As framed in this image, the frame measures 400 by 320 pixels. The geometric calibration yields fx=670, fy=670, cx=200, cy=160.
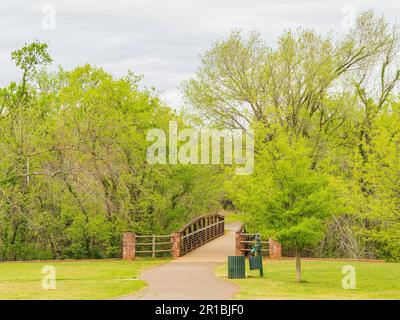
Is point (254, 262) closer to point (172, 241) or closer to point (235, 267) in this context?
point (235, 267)

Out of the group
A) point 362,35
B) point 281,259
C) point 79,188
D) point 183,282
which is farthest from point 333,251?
point 183,282

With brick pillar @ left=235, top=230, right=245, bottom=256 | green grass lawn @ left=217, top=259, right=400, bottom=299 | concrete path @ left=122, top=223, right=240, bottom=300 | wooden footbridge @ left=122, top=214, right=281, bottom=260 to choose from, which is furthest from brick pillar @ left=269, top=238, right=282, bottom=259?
green grass lawn @ left=217, top=259, right=400, bottom=299

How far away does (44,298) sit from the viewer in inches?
614

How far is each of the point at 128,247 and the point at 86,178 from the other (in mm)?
3459

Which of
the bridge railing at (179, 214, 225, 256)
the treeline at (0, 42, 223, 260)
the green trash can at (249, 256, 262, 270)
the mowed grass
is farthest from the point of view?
the bridge railing at (179, 214, 225, 256)

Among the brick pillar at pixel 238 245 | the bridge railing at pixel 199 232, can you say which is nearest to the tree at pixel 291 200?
the brick pillar at pixel 238 245

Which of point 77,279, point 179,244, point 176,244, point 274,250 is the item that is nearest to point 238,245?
point 274,250

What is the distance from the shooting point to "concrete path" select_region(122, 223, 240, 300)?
16094 mm

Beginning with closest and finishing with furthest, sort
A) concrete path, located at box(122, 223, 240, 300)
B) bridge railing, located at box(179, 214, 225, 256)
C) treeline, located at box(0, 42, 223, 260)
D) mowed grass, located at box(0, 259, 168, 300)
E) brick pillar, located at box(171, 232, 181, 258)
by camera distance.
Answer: concrete path, located at box(122, 223, 240, 300) → mowed grass, located at box(0, 259, 168, 300) → treeline, located at box(0, 42, 223, 260) → brick pillar, located at box(171, 232, 181, 258) → bridge railing, located at box(179, 214, 225, 256)

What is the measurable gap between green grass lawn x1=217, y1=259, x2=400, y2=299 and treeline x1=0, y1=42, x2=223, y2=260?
23.8ft

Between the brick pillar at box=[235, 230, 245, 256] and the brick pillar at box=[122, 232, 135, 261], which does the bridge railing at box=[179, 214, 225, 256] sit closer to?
the brick pillar at box=[235, 230, 245, 256]

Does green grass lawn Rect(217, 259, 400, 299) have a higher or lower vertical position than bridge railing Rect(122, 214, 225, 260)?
lower

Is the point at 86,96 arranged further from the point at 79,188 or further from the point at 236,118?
the point at 236,118
